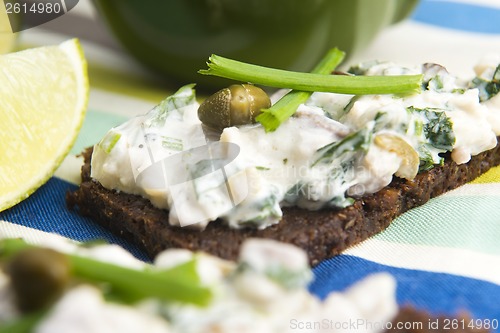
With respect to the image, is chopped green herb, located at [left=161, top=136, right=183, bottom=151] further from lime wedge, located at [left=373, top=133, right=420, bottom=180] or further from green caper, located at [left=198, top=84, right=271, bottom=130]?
lime wedge, located at [left=373, top=133, right=420, bottom=180]

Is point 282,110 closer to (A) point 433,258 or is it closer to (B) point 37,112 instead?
(A) point 433,258

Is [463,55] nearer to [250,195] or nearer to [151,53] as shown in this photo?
[151,53]

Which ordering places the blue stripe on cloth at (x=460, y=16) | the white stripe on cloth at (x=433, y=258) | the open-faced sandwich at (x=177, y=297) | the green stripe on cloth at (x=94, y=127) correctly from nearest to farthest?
1. the open-faced sandwich at (x=177, y=297)
2. the white stripe on cloth at (x=433, y=258)
3. the green stripe on cloth at (x=94, y=127)
4. the blue stripe on cloth at (x=460, y=16)

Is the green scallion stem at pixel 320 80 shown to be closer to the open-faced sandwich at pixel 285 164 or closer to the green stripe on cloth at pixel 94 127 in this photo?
the open-faced sandwich at pixel 285 164

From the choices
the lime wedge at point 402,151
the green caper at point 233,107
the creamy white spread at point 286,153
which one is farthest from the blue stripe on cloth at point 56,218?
the lime wedge at point 402,151

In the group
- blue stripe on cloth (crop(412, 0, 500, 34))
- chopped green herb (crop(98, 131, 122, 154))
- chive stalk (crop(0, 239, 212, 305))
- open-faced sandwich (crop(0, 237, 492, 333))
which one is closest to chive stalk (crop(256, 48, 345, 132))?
chopped green herb (crop(98, 131, 122, 154))
